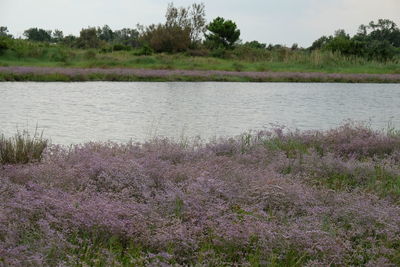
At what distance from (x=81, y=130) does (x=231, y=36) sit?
5776 cm

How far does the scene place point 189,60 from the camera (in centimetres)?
4541

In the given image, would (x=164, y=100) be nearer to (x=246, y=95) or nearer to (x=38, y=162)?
(x=246, y=95)

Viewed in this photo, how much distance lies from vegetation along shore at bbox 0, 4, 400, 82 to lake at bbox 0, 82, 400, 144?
209 inches

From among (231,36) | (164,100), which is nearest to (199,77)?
(164,100)

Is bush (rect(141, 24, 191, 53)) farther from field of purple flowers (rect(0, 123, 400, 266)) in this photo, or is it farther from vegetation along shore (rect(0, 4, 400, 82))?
field of purple flowers (rect(0, 123, 400, 266))

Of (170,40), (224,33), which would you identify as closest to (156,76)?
(170,40)

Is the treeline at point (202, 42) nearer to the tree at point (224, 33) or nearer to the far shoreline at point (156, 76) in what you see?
the tree at point (224, 33)

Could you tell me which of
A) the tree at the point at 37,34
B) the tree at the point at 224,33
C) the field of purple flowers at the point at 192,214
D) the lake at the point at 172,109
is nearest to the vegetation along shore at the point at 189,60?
the tree at the point at 224,33

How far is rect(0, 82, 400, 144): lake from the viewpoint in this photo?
13.7 metres

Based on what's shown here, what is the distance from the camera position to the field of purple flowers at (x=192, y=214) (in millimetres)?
4590

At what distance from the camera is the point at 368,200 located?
20.1 feet

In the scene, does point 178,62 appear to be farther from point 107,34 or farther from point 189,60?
point 107,34

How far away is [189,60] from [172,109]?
1076 inches

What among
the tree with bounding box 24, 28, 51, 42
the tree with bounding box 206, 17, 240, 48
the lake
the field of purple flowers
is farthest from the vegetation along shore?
the field of purple flowers
